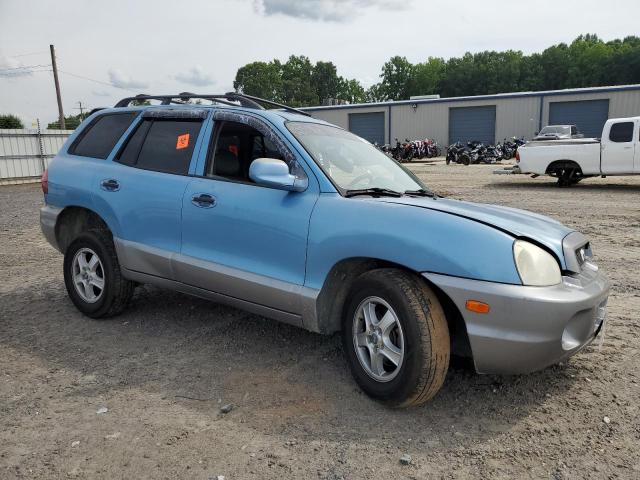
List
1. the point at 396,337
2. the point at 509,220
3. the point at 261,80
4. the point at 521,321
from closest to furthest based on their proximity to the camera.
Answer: the point at 521,321 → the point at 396,337 → the point at 509,220 → the point at 261,80

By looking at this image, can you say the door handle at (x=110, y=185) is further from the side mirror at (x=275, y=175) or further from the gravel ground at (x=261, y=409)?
the side mirror at (x=275, y=175)

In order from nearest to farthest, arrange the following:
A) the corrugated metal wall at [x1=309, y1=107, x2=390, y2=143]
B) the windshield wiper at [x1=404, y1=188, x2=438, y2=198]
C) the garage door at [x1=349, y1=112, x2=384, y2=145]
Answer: the windshield wiper at [x1=404, y1=188, x2=438, y2=198] → the corrugated metal wall at [x1=309, y1=107, x2=390, y2=143] → the garage door at [x1=349, y1=112, x2=384, y2=145]

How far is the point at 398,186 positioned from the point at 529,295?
4.85 ft

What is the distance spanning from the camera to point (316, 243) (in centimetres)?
328

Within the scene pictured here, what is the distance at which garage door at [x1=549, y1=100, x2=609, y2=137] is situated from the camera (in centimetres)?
3372

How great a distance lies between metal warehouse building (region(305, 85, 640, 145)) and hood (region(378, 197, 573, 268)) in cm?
3392

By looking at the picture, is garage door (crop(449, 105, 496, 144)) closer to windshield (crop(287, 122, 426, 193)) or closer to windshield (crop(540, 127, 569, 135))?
windshield (crop(540, 127, 569, 135))

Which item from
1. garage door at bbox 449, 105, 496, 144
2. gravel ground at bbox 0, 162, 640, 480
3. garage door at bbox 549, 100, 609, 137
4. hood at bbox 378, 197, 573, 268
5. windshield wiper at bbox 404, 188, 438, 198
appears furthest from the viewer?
garage door at bbox 449, 105, 496, 144

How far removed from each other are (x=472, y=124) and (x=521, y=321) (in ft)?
123

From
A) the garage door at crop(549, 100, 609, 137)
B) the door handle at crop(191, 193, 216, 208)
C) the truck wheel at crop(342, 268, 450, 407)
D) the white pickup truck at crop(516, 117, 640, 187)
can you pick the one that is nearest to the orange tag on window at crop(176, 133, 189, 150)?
the door handle at crop(191, 193, 216, 208)

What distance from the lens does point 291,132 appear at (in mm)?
3744

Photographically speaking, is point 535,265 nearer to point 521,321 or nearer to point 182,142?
point 521,321

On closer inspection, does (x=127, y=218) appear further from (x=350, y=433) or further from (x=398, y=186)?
(x=350, y=433)

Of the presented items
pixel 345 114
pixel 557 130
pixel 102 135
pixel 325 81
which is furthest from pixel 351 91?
pixel 102 135
